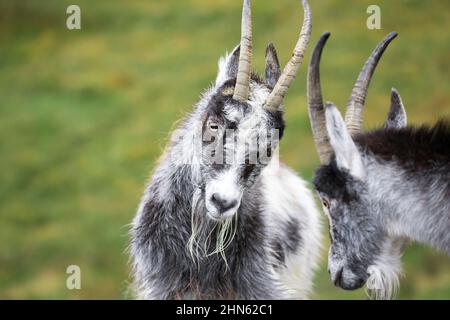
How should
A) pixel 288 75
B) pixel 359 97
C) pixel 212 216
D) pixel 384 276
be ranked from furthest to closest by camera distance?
1. pixel 288 75
2. pixel 212 216
3. pixel 359 97
4. pixel 384 276

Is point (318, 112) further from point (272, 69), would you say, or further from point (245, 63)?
point (272, 69)

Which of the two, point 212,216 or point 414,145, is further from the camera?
point 212,216

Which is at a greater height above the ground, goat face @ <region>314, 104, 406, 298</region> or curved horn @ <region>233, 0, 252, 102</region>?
curved horn @ <region>233, 0, 252, 102</region>

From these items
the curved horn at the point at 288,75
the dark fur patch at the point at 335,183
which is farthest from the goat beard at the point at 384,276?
the curved horn at the point at 288,75

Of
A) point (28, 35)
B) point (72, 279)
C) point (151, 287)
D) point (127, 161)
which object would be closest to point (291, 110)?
point (127, 161)

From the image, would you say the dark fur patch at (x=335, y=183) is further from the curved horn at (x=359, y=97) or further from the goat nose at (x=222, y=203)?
the goat nose at (x=222, y=203)

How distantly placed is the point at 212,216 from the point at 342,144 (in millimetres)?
1708

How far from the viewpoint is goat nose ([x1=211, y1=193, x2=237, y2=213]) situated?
28.0ft

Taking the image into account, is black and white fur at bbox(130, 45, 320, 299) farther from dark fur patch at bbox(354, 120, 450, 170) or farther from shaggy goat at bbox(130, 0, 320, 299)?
dark fur patch at bbox(354, 120, 450, 170)

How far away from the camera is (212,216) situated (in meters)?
8.70

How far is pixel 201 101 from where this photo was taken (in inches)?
379

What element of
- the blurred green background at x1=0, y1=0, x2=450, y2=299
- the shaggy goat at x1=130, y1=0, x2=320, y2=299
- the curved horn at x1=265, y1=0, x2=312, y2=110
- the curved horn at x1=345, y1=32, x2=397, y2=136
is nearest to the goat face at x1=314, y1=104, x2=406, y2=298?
the curved horn at x1=345, y1=32, x2=397, y2=136

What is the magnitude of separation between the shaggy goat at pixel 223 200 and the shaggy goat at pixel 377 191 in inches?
36.2

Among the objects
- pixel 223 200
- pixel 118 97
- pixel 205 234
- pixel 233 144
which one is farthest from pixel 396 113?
pixel 118 97
